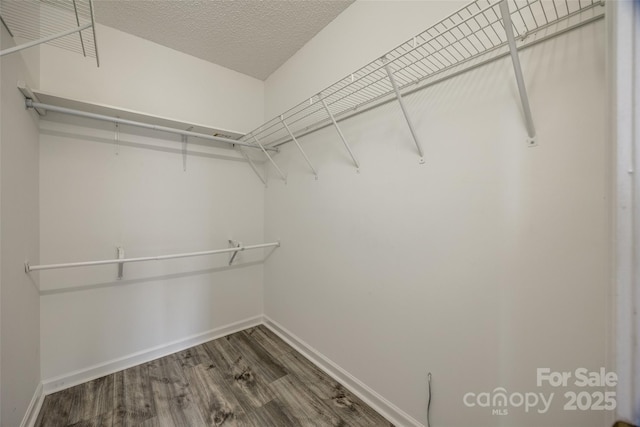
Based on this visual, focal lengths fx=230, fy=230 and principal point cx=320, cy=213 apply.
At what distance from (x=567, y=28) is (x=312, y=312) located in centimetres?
205

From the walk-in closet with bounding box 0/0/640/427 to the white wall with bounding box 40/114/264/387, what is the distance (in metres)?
0.01

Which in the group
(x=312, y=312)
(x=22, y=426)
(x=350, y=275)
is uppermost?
(x=350, y=275)

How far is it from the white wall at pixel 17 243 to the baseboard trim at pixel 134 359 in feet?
0.51

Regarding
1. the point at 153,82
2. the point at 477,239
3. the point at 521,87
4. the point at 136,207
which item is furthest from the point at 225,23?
the point at 477,239

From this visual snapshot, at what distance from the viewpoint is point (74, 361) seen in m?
1.59

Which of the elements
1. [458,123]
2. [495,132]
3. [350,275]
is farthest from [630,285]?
[350,275]

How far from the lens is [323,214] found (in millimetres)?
1799

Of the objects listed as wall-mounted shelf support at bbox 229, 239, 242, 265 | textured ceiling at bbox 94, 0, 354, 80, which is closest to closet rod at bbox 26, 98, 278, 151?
textured ceiling at bbox 94, 0, 354, 80

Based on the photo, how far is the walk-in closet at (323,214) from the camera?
81 cm

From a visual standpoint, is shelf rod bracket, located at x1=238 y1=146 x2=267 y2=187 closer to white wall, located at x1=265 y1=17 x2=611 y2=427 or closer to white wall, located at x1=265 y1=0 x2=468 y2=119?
white wall, located at x1=265 y1=0 x2=468 y2=119

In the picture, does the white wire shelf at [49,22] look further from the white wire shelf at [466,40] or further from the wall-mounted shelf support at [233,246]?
the wall-mounted shelf support at [233,246]

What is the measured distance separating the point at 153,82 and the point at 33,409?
229 cm

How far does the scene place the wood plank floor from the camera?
1.35 m

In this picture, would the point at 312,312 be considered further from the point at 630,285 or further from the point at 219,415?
the point at 630,285
